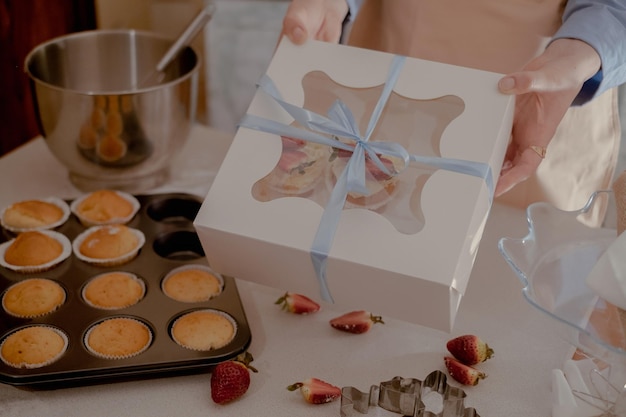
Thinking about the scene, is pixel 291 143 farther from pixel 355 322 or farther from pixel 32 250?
pixel 32 250

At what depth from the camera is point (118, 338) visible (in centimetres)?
103

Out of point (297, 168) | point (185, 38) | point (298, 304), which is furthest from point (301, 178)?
point (185, 38)

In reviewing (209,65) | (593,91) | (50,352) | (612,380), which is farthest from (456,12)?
(209,65)

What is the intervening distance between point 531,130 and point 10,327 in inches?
30.7

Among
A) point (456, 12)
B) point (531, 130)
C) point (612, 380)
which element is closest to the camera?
point (612, 380)

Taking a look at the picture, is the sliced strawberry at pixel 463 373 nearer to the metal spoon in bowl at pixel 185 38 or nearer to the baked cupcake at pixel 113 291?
the baked cupcake at pixel 113 291

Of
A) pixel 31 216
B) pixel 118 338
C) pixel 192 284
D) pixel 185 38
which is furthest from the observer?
pixel 185 38

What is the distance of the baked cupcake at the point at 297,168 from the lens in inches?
37.9

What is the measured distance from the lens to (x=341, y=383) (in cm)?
101

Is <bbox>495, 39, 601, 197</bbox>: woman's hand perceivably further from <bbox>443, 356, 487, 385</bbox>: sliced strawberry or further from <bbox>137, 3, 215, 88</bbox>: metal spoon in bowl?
<bbox>137, 3, 215, 88</bbox>: metal spoon in bowl

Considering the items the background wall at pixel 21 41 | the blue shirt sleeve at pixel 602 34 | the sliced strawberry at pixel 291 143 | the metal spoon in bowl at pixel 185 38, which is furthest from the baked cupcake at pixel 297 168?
the background wall at pixel 21 41

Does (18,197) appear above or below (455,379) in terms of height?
below

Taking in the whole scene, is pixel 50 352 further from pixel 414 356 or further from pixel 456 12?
pixel 456 12

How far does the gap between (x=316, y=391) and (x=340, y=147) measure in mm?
309
